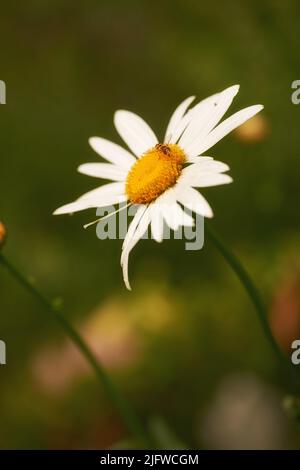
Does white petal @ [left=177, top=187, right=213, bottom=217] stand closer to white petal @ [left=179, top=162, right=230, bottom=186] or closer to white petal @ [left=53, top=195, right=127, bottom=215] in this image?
white petal @ [left=179, top=162, right=230, bottom=186]

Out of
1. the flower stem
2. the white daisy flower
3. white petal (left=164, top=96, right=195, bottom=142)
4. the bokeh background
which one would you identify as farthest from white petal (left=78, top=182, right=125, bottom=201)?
the bokeh background

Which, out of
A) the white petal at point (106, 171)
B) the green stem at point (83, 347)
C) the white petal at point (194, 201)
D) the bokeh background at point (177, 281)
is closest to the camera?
the white petal at point (194, 201)

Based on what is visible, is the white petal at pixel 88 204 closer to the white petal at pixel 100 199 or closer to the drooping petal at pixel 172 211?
the white petal at pixel 100 199

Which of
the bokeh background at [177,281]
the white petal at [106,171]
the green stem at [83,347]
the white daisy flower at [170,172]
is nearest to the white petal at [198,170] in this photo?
the white daisy flower at [170,172]

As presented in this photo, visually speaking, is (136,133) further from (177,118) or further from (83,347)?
(83,347)

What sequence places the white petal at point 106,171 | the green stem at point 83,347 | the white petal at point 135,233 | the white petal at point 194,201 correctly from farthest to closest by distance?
the white petal at point 106,171 → the green stem at point 83,347 → the white petal at point 135,233 → the white petal at point 194,201

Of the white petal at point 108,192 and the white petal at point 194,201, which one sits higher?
the white petal at point 108,192
